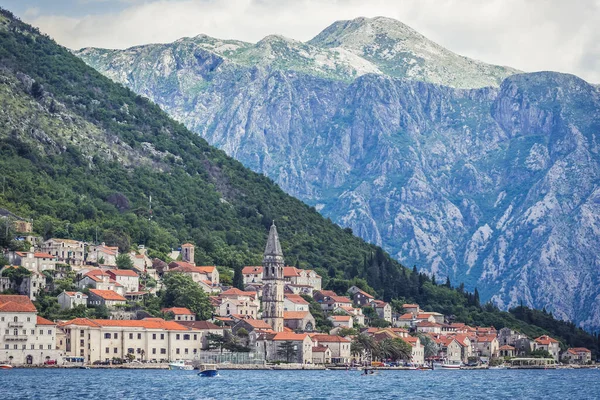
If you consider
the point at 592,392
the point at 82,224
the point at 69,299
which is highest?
the point at 82,224

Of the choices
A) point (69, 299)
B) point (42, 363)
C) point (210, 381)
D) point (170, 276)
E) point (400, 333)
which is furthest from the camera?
point (400, 333)

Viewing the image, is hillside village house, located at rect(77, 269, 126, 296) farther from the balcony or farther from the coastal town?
the balcony

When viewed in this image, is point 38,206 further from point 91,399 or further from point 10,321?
point 91,399

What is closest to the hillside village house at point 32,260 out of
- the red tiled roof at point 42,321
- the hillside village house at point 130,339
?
the hillside village house at point 130,339

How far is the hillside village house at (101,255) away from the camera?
180 m

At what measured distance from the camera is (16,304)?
465 ft

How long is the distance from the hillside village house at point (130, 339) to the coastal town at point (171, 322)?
0.12 metres

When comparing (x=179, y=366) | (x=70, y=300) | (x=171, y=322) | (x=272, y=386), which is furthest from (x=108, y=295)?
(x=272, y=386)

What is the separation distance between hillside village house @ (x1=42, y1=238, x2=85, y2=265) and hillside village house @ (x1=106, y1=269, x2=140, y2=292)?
6487 mm

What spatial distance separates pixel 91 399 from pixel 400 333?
97250 mm

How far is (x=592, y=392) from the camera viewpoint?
437ft

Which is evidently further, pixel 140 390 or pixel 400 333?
pixel 400 333

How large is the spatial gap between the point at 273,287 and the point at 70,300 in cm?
3091

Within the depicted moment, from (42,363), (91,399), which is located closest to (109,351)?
(42,363)
